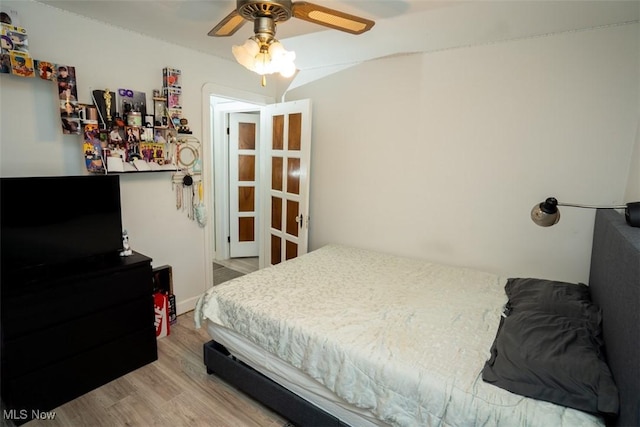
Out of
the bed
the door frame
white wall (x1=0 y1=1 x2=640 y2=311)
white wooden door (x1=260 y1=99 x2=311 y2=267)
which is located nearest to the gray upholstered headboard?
the bed

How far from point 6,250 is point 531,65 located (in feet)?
11.5

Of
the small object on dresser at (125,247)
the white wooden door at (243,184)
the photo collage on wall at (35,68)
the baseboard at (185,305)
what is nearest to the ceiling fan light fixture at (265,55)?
the photo collage on wall at (35,68)

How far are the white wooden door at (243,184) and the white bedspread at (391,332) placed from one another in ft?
7.13

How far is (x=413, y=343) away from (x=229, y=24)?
1883 millimetres

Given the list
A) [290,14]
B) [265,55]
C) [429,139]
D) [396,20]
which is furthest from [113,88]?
[429,139]

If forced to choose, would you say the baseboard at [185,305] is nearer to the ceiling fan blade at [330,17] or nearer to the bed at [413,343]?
the bed at [413,343]

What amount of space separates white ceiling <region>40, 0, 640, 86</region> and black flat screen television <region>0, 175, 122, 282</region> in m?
1.13

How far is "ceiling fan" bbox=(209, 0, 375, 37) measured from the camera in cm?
144

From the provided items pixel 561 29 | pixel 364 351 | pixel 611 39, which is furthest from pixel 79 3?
pixel 611 39

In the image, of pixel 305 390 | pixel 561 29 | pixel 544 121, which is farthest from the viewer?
pixel 544 121

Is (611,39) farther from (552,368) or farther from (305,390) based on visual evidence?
(305,390)

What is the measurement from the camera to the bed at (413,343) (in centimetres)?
116

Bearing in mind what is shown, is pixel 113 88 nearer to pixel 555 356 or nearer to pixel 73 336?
pixel 73 336

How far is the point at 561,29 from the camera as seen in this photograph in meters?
2.11
